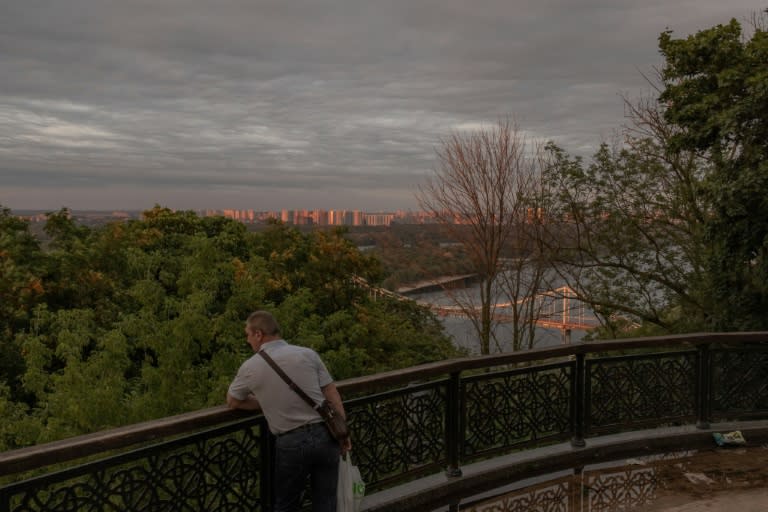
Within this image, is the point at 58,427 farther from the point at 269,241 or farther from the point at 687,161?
the point at 687,161

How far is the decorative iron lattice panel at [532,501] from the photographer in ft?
14.9

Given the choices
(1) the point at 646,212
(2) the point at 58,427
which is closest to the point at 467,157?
(1) the point at 646,212

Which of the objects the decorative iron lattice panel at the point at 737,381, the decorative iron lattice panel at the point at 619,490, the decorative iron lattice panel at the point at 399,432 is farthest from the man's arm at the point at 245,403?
the decorative iron lattice panel at the point at 737,381

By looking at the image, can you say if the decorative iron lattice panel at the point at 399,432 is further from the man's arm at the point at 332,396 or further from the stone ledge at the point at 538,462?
the man's arm at the point at 332,396

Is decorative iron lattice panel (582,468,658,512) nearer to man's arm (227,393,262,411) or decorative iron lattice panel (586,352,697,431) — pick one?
decorative iron lattice panel (586,352,697,431)

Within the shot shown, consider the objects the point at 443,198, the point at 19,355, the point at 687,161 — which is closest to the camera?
the point at 19,355

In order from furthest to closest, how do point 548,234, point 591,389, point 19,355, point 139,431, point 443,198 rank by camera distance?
point 443,198
point 548,234
point 19,355
point 591,389
point 139,431

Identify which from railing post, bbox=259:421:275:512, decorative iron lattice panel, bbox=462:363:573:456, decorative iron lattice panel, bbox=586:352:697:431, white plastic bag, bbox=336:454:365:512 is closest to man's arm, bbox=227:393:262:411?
railing post, bbox=259:421:275:512

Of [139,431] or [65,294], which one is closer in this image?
[139,431]

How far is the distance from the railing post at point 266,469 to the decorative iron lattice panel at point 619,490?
7.47 ft

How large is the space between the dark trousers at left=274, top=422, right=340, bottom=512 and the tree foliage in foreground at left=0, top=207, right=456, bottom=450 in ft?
20.3

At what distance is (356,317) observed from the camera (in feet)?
59.4

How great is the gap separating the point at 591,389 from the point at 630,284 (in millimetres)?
13563

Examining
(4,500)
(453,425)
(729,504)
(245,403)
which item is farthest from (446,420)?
(4,500)
